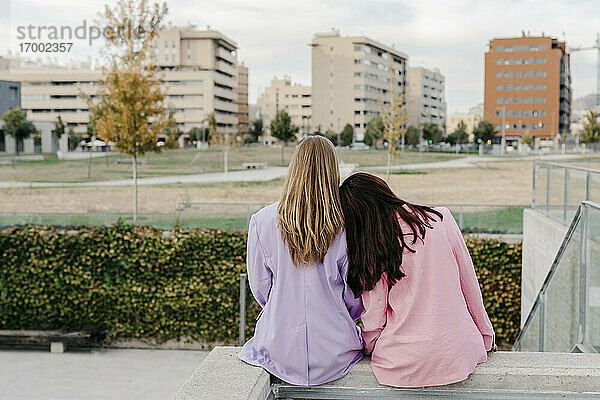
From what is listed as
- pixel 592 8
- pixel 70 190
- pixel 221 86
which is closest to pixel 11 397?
pixel 70 190

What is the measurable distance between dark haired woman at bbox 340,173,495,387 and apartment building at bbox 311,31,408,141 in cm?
6467

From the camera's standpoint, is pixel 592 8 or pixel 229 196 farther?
pixel 592 8

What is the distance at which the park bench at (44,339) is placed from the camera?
A: 402 inches

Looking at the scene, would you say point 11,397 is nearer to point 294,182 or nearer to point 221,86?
point 294,182

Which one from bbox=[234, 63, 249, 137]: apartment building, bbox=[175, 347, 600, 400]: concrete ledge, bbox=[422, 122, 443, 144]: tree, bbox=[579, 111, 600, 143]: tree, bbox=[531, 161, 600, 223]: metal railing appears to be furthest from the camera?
bbox=[234, 63, 249, 137]: apartment building

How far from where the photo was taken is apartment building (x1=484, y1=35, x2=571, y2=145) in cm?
7688

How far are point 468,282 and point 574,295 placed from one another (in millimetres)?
2361

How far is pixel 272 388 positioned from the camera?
2906 mm

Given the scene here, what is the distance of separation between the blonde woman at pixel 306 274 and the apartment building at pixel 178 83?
213ft

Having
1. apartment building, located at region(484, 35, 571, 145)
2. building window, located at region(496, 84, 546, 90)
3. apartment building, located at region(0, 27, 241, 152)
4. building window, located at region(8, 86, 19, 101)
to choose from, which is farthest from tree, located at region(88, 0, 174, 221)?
building window, located at region(496, 84, 546, 90)

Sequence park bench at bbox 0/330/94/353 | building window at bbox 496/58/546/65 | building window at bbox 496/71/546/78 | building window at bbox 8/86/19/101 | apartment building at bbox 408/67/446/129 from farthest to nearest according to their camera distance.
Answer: building window at bbox 496/58/546/65
building window at bbox 496/71/546/78
apartment building at bbox 408/67/446/129
building window at bbox 8/86/19/101
park bench at bbox 0/330/94/353

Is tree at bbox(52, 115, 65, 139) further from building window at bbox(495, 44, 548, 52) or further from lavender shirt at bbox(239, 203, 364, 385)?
building window at bbox(495, 44, 548, 52)

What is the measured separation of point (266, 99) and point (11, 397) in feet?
269

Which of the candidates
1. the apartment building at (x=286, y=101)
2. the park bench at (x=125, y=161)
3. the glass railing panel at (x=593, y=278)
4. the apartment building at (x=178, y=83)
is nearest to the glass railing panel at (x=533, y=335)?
the glass railing panel at (x=593, y=278)
